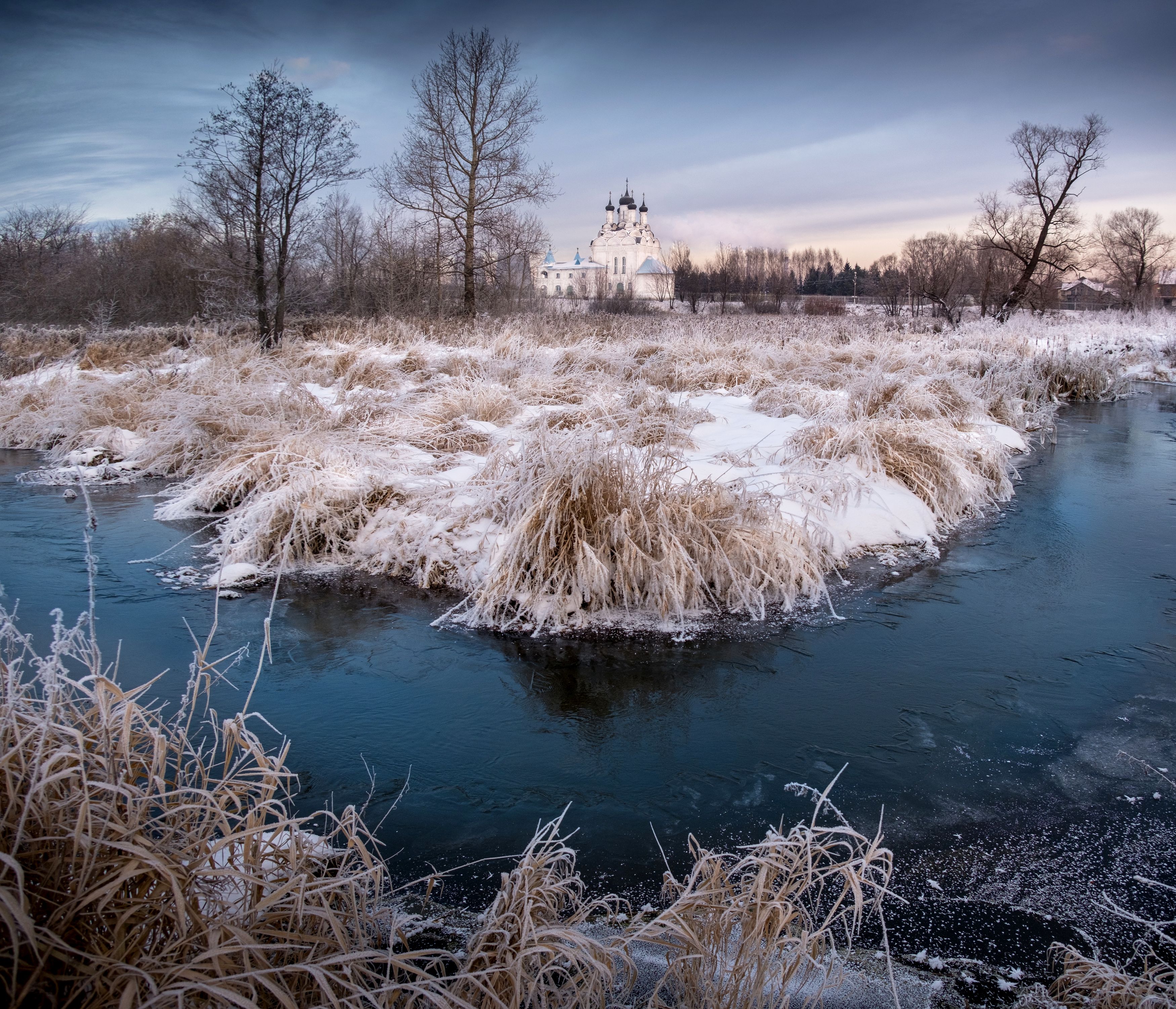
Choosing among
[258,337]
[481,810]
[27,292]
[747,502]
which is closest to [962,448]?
[747,502]

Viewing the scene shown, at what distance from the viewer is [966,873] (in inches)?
84.2

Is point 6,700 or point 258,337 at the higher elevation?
point 258,337

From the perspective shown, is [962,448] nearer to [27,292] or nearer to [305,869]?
[305,869]

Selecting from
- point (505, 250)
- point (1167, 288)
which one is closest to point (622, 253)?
point (1167, 288)

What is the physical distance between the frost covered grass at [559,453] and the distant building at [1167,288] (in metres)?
44.0

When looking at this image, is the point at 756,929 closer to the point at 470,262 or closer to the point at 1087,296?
the point at 470,262

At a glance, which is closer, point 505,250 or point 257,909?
point 257,909

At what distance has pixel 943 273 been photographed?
24688mm

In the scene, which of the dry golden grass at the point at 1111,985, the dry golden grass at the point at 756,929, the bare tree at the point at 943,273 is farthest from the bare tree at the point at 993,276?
the dry golden grass at the point at 756,929

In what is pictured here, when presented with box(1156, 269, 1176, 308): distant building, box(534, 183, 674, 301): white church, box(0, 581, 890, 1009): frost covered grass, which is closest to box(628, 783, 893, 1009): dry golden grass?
box(0, 581, 890, 1009): frost covered grass

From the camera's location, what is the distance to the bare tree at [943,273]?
23.7 metres

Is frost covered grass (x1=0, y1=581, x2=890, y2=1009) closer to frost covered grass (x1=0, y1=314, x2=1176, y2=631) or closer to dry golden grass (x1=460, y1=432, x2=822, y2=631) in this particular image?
frost covered grass (x1=0, y1=314, x2=1176, y2=631)

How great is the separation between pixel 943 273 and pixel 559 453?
24899 millimetres

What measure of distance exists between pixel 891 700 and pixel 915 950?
1403 mm
